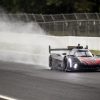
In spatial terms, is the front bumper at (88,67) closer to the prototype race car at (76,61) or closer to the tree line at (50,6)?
the prototype race car at (76,61)

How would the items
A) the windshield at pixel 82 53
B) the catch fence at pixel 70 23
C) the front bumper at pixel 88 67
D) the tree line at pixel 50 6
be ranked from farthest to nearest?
the tree line at pixel 50 6 < the catch fence at pixel 70 23 < the windshield at pixel 82 53 < the front bumper at pixel 88 67

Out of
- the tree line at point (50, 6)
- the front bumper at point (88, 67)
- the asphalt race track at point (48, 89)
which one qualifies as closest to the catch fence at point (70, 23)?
the tree line at point (50, 6)

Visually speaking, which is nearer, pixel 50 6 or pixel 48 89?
pixel 48 89

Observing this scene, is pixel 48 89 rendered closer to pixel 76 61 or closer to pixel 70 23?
pixel 76 61

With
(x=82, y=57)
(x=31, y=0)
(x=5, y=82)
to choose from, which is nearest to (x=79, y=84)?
(x=5, y=82)

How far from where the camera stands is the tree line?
55.0 metres

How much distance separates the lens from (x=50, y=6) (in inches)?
2328

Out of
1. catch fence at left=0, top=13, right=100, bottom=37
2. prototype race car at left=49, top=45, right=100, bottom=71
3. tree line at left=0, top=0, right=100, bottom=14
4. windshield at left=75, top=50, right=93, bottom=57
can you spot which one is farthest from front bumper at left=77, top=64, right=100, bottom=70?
tree line at left=0, top=0, right=100, bottom=14

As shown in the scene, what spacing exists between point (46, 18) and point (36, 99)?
1337 inches

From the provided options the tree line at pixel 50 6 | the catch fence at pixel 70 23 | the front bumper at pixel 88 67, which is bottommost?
the front bumper at pixel 88 67

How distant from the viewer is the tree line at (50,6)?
181 feet

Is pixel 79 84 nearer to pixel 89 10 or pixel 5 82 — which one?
pixel 5 82

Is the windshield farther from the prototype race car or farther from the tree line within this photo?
the tree line

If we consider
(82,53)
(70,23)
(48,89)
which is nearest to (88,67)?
(82,53)
